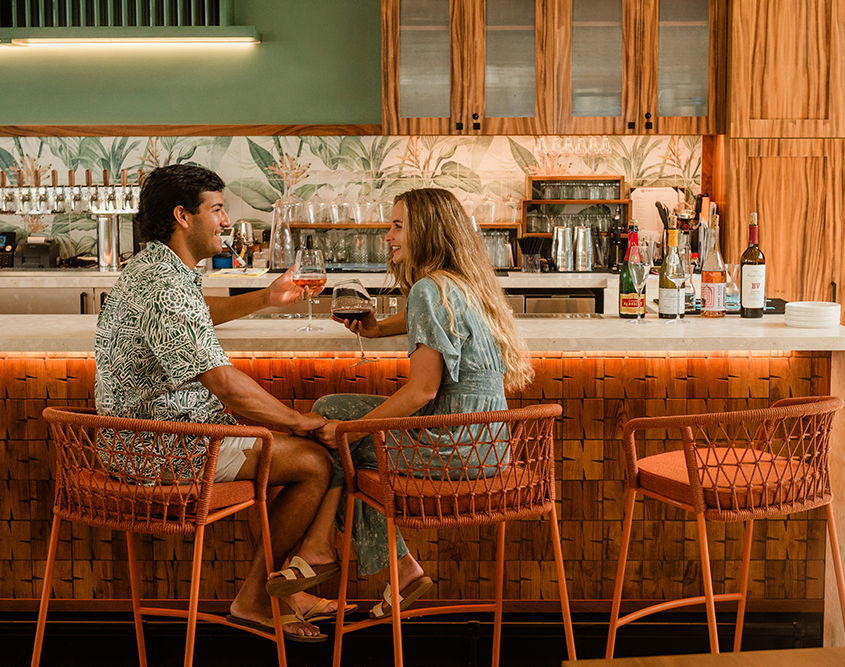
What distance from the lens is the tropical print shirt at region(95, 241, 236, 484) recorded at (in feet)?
6.54

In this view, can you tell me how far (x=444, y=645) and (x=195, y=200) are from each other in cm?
143

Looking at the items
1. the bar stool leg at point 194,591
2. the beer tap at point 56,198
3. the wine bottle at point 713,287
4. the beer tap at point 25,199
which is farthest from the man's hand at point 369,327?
the beer tap at point 25,199

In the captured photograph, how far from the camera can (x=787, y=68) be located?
4.49 metres

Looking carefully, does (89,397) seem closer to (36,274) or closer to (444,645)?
(444,645)

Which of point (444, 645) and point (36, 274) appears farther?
point (36, 274)

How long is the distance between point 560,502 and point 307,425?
0.89m

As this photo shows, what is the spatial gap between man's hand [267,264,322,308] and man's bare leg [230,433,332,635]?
440mm

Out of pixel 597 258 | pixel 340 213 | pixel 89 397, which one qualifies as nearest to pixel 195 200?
pixel 89 397

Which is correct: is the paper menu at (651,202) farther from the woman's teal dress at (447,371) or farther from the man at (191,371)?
the man at (191,371)

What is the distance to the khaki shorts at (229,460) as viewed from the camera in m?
1.98

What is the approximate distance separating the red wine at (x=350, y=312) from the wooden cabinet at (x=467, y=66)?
8.85 feet

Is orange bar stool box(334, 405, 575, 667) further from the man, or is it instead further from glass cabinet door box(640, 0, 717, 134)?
glass cabinet door box(640, 0, 717, 134)

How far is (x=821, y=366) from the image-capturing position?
2.52 metres

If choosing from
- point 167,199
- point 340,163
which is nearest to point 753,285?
point 167,199
